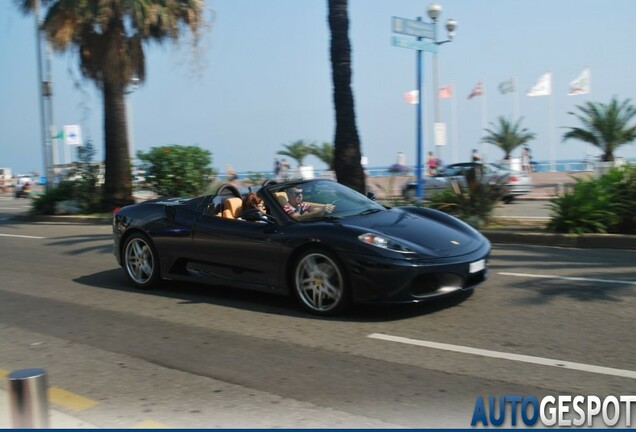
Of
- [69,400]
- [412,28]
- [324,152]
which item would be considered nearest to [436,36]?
[412,28]

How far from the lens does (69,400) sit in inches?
167

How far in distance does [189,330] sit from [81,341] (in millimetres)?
960

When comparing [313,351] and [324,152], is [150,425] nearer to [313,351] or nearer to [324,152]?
[313,351]

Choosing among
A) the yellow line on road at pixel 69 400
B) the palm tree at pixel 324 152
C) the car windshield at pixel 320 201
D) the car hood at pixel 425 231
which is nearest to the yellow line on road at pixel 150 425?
the yellow line on road at pixel 69 400

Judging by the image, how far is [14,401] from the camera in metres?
2.95

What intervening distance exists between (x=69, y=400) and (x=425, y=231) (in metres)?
3.48

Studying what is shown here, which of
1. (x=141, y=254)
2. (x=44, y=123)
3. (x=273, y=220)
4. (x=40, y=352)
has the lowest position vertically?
(x=40, y=352)

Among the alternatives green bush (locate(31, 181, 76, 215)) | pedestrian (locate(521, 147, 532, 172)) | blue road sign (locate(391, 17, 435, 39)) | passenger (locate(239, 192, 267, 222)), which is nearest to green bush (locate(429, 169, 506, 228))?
blue road sign (locate(391, 17, 435, 39))

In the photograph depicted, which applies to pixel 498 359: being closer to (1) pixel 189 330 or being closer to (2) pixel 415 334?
(2) pixel 415 334

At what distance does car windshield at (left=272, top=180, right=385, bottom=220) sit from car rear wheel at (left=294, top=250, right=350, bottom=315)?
0.56 metres

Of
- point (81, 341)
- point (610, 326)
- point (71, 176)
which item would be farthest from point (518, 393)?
point (71, 176)

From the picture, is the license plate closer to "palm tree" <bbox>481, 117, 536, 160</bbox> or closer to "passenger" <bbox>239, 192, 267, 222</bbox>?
"passenger" <bbox>239, 192, 267, 222</bbox>

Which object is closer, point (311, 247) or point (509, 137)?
point (311, 247)

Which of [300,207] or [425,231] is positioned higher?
[300,207]
